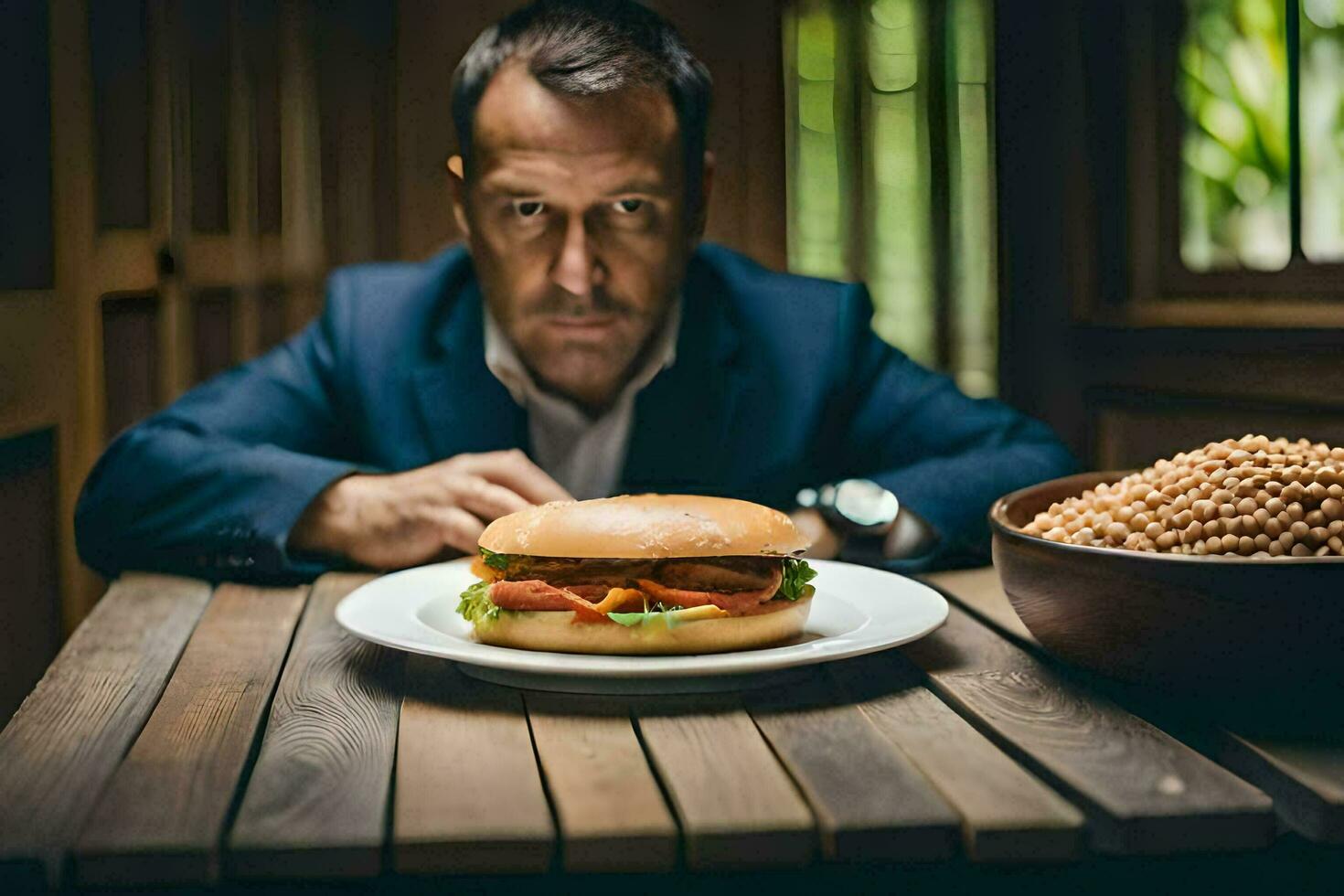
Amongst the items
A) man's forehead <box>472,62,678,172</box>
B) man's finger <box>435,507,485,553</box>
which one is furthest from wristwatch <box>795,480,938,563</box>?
man's forehead <box>472,62,678,172</box>

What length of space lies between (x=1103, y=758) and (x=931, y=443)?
142 centimetres

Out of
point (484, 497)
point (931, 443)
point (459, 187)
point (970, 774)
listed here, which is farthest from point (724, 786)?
point (459, 187)

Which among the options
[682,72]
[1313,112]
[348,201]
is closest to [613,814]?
[682,72]

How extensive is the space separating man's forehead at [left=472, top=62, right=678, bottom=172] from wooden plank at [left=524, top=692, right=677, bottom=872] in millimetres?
1460

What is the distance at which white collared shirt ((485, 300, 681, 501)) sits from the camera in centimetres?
272

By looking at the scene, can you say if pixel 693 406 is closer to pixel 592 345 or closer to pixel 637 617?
pixel 592 345

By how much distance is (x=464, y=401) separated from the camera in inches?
98.0

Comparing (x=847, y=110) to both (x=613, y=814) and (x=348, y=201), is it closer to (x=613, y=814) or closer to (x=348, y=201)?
(x=348, y=201)

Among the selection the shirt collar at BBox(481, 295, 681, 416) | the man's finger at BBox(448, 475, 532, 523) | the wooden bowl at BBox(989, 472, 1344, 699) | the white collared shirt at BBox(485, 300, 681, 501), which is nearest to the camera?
the wooden bowl at BBox(989, 472, 1344, 699)

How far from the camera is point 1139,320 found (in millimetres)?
2930

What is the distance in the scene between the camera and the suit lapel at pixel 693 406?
2578 mm

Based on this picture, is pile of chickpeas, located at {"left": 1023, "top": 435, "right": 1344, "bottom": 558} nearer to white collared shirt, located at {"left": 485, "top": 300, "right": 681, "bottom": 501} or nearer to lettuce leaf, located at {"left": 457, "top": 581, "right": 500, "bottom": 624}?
lettuce leaf, located at {"left": 457, "top": 581, "right": 500, "bottom": 624}

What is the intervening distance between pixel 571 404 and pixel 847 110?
1.87 m

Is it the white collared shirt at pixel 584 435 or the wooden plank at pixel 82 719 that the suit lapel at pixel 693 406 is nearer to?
the white collared shirt at pixel 584 435
